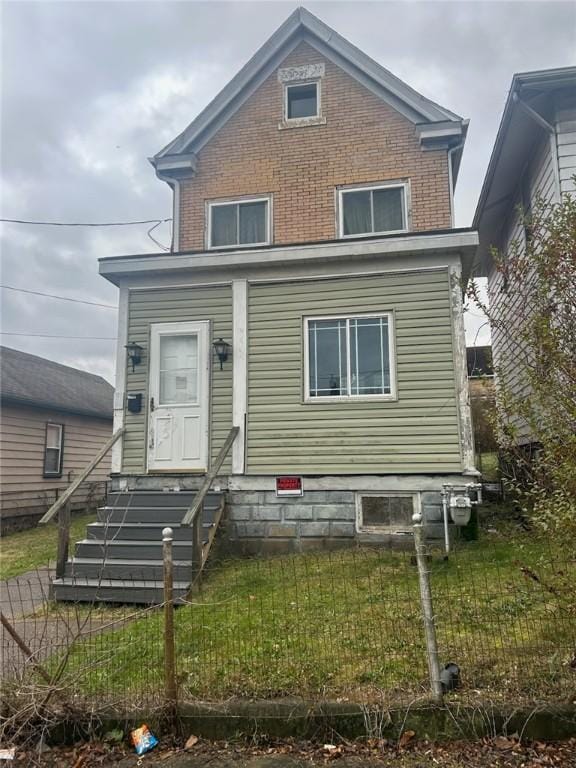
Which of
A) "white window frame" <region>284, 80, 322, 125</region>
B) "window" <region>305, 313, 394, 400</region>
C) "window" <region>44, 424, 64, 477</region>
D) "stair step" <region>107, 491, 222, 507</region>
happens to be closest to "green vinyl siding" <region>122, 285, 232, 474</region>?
"stair step" <region>107, 491, 222, 507</region>

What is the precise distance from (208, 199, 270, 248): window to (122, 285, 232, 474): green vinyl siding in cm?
189

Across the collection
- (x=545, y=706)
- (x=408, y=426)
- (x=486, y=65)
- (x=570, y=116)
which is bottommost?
(x=545, y=706)

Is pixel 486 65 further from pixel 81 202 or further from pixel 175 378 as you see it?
pixel 81 202

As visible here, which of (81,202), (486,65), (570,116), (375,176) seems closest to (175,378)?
(375,176)

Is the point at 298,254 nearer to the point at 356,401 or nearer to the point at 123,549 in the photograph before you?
the point at 356,401

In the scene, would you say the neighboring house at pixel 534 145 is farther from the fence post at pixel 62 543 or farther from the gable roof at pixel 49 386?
the gable roof at pixel 49 386

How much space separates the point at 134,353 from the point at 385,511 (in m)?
4.60

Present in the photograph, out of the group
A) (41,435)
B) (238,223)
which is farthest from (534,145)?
(41,435)

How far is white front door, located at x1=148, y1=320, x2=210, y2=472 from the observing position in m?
7.92

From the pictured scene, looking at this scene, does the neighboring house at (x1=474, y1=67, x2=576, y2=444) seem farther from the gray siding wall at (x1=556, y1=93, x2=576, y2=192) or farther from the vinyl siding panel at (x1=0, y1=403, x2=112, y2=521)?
the vinyl siding panel at (x1=0, y1=403, x2=112, y2=521)

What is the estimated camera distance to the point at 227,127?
10.1 meters

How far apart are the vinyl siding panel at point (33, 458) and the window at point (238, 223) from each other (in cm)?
735

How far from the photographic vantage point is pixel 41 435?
552 inches

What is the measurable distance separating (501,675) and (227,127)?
10.1 metres
